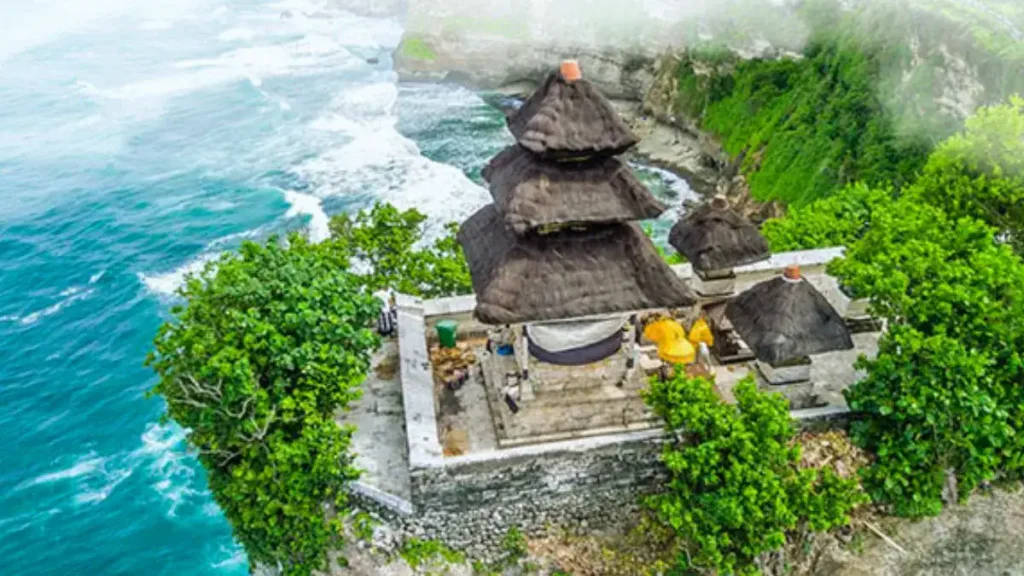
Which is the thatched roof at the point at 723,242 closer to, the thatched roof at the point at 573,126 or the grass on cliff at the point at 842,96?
the thatched roof at the point at 573,126

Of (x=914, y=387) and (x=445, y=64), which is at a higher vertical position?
(x=914, y=387)

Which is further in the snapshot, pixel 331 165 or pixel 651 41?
pixel 651 41

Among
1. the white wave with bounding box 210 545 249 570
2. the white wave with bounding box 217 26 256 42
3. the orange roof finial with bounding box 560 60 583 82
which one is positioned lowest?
the white wave with bounding box 217 26 256 42

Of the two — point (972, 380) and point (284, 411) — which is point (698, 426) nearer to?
point (972, 380)

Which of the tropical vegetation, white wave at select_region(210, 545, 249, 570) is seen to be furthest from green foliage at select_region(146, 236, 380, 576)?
white wave at select_region(210, 545, 249, 570)

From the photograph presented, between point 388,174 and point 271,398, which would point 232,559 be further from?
point 388,174

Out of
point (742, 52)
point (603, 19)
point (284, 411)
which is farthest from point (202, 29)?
point (284, 411)

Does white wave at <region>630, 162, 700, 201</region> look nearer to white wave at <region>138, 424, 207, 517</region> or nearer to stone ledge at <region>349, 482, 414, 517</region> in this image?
white wave at <region>138, 424, 207, 517</region>
